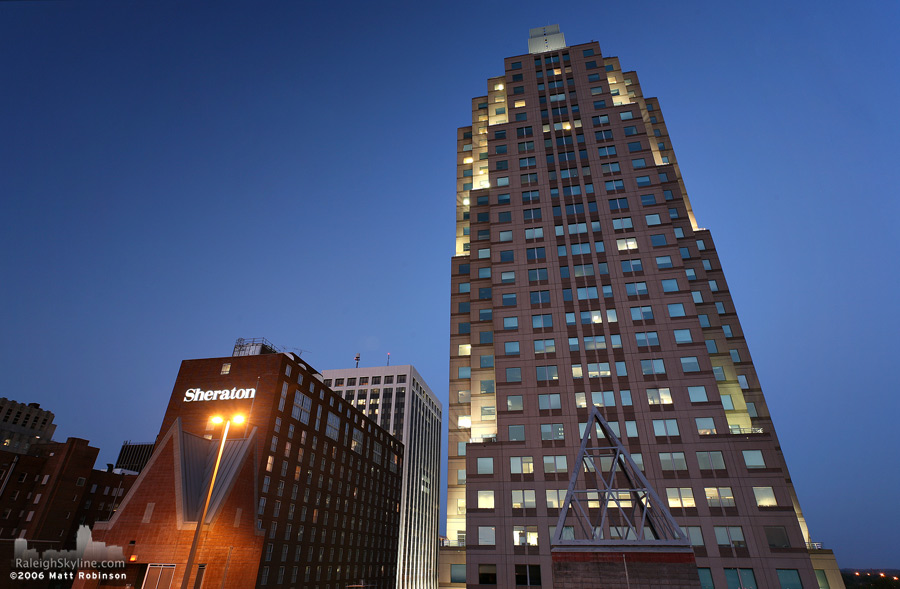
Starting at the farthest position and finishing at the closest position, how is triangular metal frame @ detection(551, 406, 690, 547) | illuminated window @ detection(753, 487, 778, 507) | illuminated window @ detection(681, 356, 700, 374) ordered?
illuminated window @ detection(681, 356, 700, 374), illuminated window @ detection(753, 487, 778, 507), triangular metal frame @ detection(551, 406, 690, 547)

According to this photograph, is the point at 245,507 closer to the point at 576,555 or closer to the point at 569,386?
the point at 569,386

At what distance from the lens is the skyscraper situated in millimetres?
51438

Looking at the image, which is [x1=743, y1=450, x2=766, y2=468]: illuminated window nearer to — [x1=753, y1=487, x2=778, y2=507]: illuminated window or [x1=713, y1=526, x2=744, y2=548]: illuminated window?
[x1=753, y1=487, x2=778, y2=507]: illuminated window

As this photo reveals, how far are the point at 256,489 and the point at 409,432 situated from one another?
303 feet

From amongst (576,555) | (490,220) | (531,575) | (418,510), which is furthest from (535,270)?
(418,510)

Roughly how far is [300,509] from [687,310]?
228 feet

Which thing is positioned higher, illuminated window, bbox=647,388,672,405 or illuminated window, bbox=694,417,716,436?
illuminated window, bbox=647,388,672,405

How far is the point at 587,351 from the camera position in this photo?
61.8 metres

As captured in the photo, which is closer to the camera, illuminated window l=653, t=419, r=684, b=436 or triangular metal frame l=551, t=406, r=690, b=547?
triangular metal frame l=551, t=406, r=690, b=547

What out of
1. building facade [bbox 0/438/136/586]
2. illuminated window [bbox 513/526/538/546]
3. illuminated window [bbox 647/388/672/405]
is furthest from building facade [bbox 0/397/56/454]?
illuminated window [bbox 647/388/672/405]

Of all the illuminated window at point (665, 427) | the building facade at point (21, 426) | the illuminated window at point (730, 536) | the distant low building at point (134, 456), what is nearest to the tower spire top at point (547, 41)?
the illuminated window at point (665, 427)

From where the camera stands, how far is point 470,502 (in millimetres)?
55469

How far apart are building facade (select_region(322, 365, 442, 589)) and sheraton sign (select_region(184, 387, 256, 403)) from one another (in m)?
85.0

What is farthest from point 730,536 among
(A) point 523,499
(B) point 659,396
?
(A) point 523,499
